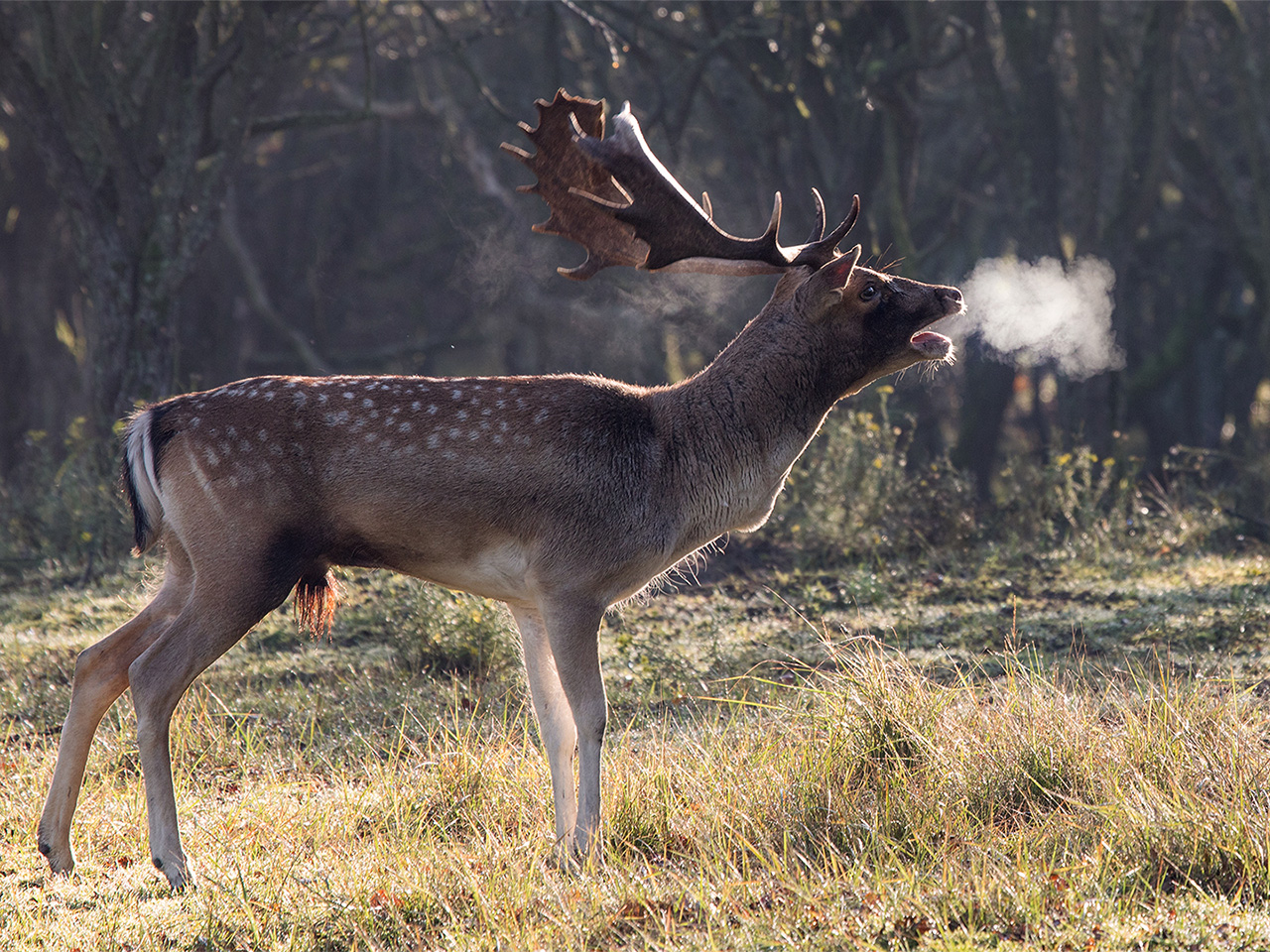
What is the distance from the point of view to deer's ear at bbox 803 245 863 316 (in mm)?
4973

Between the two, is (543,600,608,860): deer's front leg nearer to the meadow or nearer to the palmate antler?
the meadow

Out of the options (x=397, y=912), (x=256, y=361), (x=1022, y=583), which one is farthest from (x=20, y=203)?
(x=397, y=912)

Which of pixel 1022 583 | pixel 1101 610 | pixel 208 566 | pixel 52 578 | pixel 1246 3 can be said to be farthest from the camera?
pixel 1246 3

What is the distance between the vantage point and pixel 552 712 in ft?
16.1

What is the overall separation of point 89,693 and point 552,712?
162cm

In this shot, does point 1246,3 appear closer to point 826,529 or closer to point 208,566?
point 826,529

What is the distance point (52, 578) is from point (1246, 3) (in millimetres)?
13815

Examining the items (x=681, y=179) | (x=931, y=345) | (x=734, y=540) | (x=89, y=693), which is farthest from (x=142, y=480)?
(x=681, y=179)

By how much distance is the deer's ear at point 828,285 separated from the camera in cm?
497

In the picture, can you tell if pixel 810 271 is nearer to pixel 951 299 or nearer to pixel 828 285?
pixel 828 285

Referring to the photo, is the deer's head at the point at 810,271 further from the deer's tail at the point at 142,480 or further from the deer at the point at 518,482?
the deer's tail at the point at 142,480

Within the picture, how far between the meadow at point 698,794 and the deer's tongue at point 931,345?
3.84 ft

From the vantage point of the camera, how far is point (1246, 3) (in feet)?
49.7

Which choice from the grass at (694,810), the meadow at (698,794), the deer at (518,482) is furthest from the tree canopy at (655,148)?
the deer at (518,482)
